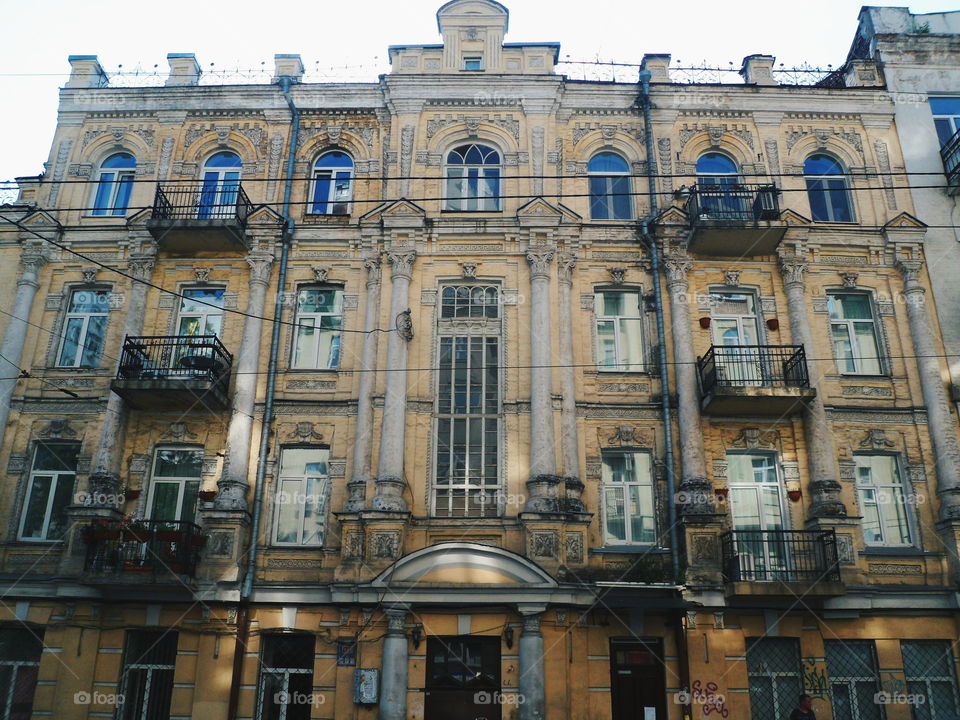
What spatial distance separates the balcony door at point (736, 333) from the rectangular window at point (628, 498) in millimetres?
2683

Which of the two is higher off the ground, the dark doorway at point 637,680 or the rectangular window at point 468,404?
the rectangular window at point 468,404

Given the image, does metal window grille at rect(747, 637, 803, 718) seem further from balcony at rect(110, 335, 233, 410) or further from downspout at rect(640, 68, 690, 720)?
balcony at rect(110, 335, 233, 410)

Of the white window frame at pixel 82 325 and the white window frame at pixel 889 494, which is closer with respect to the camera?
the white window frame at pixel 889 494

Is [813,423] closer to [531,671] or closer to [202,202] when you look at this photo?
[531,671]

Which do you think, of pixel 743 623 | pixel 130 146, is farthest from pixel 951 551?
pixel 130 146

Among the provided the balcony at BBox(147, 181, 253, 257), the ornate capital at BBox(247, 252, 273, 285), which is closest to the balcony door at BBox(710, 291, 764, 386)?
the ornate capital at BBox(247, 252, 273, 285)

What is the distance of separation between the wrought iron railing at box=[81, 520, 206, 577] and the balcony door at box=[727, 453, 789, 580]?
1062 cm

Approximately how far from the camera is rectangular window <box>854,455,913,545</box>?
16.3 m

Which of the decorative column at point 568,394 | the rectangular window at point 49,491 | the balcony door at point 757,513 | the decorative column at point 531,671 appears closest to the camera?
the decorative column at point 531,671

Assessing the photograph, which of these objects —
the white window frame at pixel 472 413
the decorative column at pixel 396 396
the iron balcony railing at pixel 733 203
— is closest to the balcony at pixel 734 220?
the iron balcony railing at pixel 733 203

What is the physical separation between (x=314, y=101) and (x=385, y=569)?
1194 cm

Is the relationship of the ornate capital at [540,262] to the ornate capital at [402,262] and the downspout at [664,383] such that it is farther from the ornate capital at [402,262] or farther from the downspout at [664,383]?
the ornate capital at [402,262]

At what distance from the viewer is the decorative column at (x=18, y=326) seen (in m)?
17.4

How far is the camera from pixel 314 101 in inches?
787
